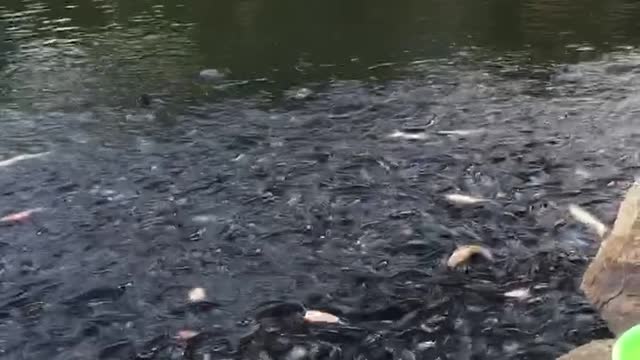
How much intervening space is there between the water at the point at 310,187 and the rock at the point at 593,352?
2.14ft

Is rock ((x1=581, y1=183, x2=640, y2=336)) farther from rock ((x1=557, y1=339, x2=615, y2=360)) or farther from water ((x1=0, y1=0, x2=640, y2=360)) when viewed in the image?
rock ((x1=557, y1=339, x2=615, y2=360))

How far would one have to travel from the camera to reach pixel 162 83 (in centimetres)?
1747

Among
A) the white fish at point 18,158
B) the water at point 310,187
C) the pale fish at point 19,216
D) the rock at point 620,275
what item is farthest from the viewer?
the white fish at point 18,158

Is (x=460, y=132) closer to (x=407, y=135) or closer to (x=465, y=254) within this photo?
(x=407, y=135)

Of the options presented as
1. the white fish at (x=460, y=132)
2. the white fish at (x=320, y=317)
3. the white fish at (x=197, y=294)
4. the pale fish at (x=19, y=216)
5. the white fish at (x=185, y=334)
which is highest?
the pale fish at (x=19, y=216)

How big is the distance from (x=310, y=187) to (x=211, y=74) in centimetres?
719

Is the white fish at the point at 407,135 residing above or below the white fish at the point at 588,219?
above

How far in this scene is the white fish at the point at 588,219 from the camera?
10180mm

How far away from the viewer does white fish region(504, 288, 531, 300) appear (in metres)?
8.92

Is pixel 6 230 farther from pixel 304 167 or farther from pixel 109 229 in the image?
pixel 304 167

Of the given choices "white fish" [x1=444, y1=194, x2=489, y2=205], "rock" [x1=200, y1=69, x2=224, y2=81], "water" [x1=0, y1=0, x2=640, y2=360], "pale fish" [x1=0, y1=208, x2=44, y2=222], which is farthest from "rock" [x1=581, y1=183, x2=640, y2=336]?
"rock" [x1=200, y1=69, x2=224, y2=81]

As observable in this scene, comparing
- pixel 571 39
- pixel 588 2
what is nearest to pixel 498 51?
pixel 571 39

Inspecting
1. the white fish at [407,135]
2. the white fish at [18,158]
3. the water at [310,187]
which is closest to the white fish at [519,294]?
the water at [310,187]

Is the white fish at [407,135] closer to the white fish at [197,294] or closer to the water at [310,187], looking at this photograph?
the water at [310,187]
